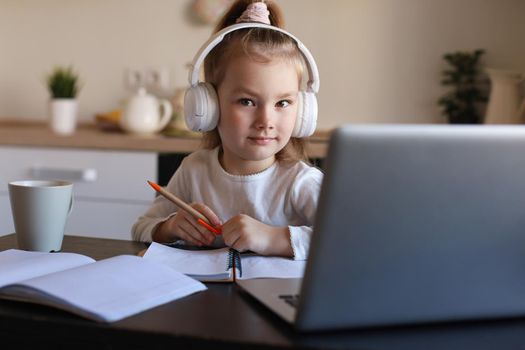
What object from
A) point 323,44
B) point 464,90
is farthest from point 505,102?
point 323,44

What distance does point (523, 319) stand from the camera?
75 cm

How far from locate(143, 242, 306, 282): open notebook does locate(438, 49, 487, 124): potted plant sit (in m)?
1.87

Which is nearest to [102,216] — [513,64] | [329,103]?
[329,103]

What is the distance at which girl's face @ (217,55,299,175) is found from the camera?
121 cm

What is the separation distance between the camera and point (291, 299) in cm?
78

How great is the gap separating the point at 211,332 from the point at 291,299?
0.13 m

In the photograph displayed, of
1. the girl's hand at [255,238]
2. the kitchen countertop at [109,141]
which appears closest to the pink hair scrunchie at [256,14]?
the girl's hand at [255,238]

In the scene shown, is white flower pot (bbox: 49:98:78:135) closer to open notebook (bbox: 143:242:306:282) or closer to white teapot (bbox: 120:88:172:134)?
white teapot (bbox: 120:88:172:134)

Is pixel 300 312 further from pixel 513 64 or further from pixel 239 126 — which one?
pixel 513 64

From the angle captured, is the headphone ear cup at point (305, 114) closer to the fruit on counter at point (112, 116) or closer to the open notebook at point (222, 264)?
the open notebook at point (222, 264)

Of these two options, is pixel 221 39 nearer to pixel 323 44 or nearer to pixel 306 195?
pixel 306 195

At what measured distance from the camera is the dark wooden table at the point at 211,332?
651 millimetres

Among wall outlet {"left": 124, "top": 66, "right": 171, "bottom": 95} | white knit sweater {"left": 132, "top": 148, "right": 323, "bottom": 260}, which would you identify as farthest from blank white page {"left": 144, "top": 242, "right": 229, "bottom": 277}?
wall outlet {"left": 124, "top": 66, "right": 171, "bottom": 95}

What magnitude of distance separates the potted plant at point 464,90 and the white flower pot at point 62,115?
1.43 meters
